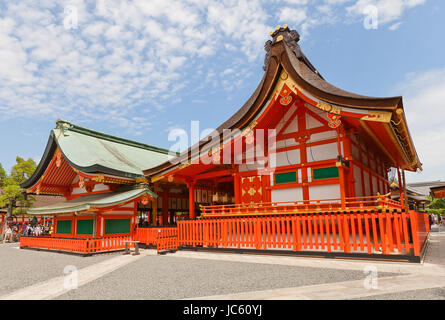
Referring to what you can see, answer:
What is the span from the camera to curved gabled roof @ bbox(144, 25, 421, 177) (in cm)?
877

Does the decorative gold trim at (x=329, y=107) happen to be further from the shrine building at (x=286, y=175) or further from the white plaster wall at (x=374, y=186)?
the white plaster wall at (x=374, y=186)

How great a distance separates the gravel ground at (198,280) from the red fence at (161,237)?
387 centimetres

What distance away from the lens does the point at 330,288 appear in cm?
521

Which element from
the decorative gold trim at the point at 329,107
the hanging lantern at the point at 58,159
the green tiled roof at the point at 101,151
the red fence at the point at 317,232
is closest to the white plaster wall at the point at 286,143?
the decorative gold trim at the point at 329,107

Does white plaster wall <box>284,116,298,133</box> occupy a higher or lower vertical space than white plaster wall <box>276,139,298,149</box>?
higher

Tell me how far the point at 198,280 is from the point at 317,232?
453cm

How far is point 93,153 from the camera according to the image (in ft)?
55.3

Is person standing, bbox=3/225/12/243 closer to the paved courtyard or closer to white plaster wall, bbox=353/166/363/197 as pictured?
the paved courtyard

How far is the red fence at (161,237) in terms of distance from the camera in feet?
40.3

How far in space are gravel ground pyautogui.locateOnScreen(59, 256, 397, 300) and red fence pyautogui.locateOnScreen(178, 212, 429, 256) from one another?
1708 mm

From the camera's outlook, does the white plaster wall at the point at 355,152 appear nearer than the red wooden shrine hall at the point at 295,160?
No

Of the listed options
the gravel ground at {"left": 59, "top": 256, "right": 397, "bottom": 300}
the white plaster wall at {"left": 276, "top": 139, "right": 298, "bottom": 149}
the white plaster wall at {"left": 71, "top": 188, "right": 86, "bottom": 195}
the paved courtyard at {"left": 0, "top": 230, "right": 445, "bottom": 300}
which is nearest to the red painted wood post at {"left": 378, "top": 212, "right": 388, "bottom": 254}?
the paved courtyard at {"left": 0, "top": 230, "right": 445, "bottom": 300}
